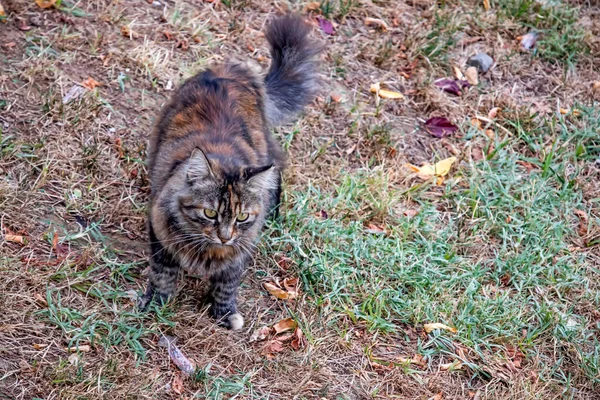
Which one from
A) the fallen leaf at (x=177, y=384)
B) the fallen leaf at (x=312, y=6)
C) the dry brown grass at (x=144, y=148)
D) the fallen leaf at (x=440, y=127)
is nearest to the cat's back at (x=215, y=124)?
the dry brown grass at (x=144, y=148)

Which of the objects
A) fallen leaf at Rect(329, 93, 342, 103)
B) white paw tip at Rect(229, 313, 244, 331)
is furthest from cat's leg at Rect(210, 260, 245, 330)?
fallen leaf at Rect(329, 93, 342, 103)

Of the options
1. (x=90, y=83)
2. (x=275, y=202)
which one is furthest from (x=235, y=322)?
(x=90, y=83)

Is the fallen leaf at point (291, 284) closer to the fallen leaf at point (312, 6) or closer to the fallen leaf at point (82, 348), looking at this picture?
the fallen leaf at point (82, 348)

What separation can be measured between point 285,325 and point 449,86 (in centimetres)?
299

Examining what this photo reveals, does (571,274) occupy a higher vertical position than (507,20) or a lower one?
lower

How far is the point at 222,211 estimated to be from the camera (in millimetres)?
Answer: 4043

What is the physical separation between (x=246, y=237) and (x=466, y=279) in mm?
1646

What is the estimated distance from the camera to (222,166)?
13.4 ft

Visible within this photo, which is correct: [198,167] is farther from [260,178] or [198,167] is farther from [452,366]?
[452,366]

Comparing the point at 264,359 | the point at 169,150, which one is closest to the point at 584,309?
the point at 264,359

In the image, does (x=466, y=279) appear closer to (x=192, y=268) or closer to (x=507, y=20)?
(x=192, y=268)

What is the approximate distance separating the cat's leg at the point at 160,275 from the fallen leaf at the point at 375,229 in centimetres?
149

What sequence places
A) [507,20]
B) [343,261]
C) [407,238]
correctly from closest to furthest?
1. [343,261]
2. [407,238]
3. [507,20]

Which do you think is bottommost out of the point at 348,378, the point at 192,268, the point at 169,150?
the point at 348,378
